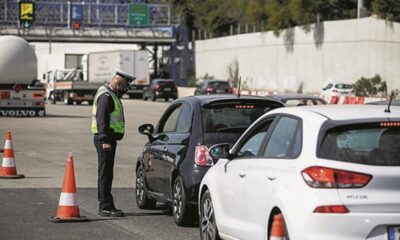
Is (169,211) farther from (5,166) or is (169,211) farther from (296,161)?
(296,161)

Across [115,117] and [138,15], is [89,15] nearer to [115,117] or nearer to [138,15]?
[138,15]

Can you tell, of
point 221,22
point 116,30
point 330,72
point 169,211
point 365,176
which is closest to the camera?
point 365,176

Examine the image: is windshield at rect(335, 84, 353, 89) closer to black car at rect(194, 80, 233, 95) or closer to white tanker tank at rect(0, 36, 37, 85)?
black car at rect(194, 80, 233, 95)

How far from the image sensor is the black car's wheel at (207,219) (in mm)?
9914

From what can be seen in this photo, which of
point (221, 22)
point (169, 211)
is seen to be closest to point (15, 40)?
point (169, 211)

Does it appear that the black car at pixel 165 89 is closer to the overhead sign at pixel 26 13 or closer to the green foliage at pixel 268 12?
the green foliage at pixel 268 12

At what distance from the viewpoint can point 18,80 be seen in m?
Result: 41.4

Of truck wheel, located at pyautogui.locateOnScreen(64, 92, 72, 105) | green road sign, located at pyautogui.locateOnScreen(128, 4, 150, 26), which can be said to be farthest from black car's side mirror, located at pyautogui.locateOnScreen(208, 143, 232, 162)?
green road sign, located at pyautogui.locateOnScreen(128, 4, 150, 26)

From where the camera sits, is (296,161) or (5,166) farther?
(5,166)

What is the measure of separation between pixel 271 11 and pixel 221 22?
1441 centimetres

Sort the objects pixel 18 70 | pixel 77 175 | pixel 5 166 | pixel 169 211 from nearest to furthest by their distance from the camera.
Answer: pixel 169 211 → pixel 5 166 → pixel 77 175 → pixel 18 70

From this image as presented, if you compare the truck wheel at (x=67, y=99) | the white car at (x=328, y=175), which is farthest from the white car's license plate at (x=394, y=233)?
the truck wheel at (x=67, y=99)

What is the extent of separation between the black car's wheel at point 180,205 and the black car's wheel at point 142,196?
1.42 meters

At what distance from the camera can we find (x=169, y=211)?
13.7 metres
